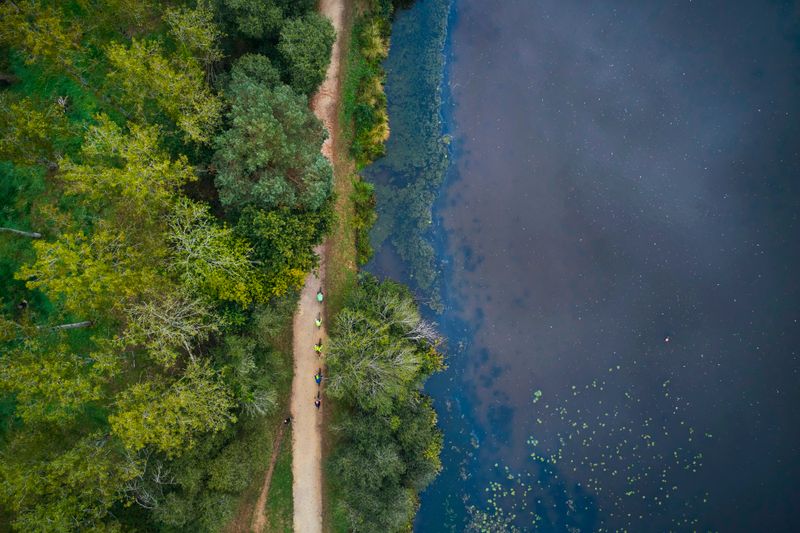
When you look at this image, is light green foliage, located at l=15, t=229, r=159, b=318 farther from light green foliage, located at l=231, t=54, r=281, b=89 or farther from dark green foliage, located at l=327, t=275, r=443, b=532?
dark green foliage, located at l=327, t=275, r=443, b=532

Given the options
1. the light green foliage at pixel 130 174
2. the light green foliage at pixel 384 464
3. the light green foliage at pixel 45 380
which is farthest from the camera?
the light green foliage at pixel 384 464

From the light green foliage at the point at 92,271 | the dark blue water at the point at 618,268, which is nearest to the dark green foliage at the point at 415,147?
the dark blue water at the point at 618,268

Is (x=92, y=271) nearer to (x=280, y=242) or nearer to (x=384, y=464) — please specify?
(x=280, y=242)

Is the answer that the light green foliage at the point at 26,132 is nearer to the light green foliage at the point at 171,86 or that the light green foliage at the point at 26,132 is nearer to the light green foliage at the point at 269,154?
the light green foliage at the point at 171,86

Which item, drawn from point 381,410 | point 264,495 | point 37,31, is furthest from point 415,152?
point 264,495

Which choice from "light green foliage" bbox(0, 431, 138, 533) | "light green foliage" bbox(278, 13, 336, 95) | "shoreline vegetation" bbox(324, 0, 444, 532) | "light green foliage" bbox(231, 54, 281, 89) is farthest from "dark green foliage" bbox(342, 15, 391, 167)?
"light green foliage" bbox(0, 431, 138, 533)
